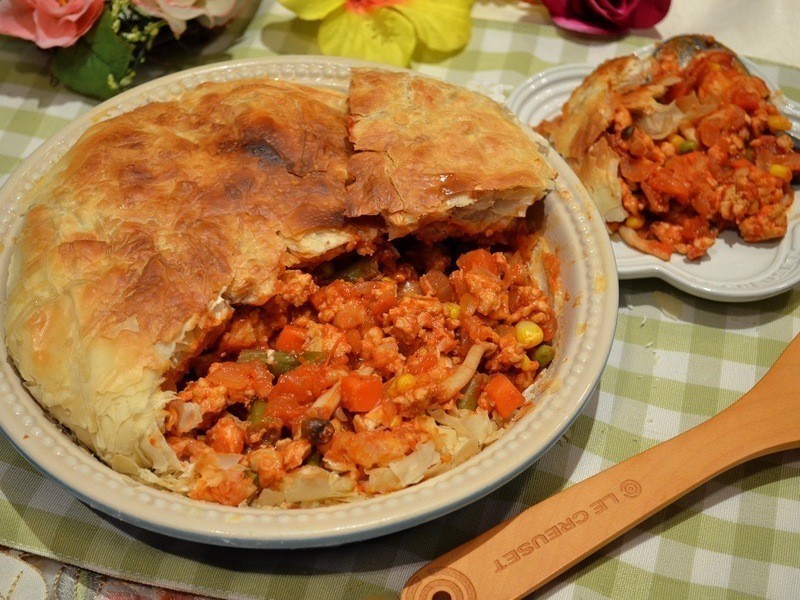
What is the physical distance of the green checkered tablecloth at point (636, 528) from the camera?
279cm

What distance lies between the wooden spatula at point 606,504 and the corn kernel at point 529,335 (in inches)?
21.5

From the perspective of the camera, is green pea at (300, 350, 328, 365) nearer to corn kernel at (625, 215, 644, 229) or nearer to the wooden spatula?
the wooden spatula

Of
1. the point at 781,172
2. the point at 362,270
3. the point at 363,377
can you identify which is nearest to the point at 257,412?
the point at 363,377

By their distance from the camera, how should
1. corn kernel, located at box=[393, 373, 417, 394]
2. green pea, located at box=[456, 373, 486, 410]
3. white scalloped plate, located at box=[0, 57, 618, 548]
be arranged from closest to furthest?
white scalloped plate, located at box=[0, 57, 618, 548] → corn kernel, located at box=[393, 373, 417, 394] → green pea, located at box=[456, 373, 486, 410]

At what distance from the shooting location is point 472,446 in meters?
2.67

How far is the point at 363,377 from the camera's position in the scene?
2811mm

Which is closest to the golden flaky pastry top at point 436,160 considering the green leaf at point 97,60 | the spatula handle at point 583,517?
the spatula handle at point 583,517

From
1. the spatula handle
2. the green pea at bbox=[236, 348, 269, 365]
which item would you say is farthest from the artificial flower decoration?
the spatula handle

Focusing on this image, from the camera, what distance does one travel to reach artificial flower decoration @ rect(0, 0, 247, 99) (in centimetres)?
418

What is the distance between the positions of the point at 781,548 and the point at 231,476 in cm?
205

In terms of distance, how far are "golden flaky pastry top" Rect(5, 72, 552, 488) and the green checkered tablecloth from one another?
45 centimetres

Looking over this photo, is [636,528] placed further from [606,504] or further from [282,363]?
[282,363]

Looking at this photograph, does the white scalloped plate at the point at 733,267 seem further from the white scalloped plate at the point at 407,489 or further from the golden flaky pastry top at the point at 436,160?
the golden flaky pastry top at the point at 436,160

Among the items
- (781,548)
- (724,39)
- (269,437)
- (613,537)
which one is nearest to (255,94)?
(269,437)
